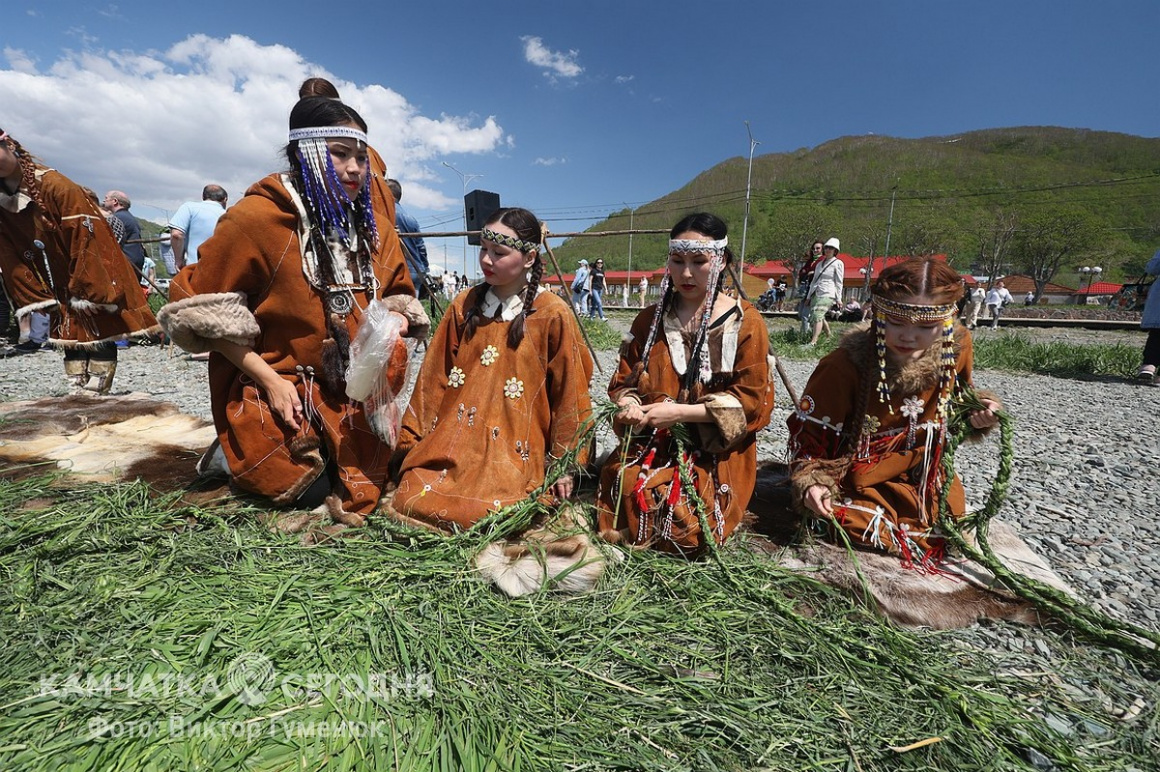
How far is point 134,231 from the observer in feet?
25.3

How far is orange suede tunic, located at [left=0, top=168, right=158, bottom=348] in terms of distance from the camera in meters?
3.91

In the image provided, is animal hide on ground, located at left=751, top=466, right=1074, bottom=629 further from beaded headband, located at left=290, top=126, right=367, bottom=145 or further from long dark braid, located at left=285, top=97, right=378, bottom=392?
beaded headband, located at left=290, top=126, right=367, bottom=145

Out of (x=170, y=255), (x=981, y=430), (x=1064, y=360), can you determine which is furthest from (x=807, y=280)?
(x=170, y=255)

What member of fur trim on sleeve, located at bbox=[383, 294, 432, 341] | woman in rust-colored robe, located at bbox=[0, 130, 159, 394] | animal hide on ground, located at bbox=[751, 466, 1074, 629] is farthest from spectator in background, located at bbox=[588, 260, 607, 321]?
animal hide on ground, located at bbox=[751, 466, 1074, 629]

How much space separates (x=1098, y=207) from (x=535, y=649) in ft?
394

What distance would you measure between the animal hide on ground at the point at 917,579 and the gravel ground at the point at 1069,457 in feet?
0.92

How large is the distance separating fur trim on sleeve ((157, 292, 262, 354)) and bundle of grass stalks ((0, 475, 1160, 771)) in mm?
797

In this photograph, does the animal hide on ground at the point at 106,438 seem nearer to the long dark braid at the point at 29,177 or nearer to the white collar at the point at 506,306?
the long dark braid at the point at 29,177

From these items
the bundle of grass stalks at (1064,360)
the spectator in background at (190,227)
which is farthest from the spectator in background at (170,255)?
the bundle of grass stalks at (1064,360)

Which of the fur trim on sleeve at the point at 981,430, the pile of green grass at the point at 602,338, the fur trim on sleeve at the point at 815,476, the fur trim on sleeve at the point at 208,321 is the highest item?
the fur trim on sleeve at the point at 208,321

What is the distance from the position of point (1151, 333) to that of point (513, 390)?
9781 mm

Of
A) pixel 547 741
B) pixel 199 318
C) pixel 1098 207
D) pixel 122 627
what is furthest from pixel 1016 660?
pixel 1098 207

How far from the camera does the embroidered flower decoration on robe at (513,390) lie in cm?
260

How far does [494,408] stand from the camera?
2.58 metres
